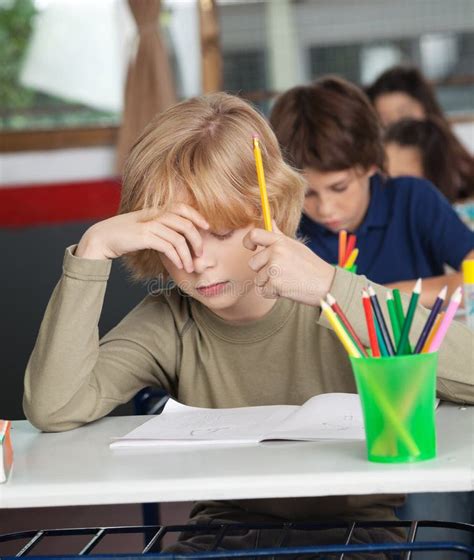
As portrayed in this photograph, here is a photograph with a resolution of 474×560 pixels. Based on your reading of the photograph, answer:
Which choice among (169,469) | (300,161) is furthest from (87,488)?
(300,161)

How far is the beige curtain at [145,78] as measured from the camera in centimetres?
528

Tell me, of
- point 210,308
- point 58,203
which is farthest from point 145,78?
point 210,308

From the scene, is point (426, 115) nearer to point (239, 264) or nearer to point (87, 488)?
point (239, 264)

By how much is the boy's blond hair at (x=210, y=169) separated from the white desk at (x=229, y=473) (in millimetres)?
384

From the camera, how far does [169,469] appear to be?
2.93ft

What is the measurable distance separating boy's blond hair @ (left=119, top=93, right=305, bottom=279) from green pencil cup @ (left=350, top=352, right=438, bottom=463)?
1.50 feet

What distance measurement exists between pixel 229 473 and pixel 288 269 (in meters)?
0.33

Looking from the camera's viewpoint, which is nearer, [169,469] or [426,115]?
[169,469]

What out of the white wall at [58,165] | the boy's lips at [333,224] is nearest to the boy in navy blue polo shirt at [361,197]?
the boy's lips at [333,224]

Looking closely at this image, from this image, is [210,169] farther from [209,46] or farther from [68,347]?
[209,46]

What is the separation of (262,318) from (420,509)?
0.75 metres

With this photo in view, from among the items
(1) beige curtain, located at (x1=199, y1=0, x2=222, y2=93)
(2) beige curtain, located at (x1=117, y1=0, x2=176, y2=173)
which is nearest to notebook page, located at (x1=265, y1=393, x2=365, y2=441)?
(2) beige curtain, located at (x1=117, y1=0, x2=176, y2=173)

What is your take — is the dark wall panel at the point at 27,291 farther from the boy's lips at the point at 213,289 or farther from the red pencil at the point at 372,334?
the red pencil at the point at 372,334

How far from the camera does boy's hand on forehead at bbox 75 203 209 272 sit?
121 centimetres
